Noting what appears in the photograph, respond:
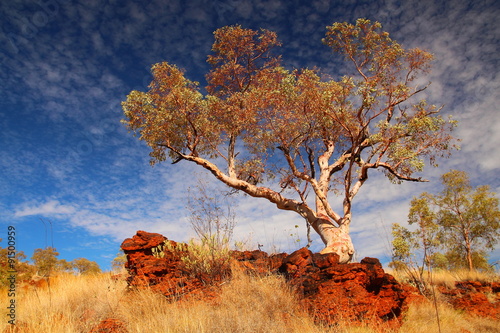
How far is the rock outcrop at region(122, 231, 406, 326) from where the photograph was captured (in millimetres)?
7023

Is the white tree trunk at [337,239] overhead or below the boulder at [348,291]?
overhead

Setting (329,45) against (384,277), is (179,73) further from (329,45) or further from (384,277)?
(384,277)

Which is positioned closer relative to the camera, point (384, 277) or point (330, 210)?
point (384, 277)

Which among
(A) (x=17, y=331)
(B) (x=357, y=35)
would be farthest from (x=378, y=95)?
(A) (x=17, y=331)

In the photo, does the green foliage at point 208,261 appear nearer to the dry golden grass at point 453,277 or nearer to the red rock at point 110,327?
the red rock at point 110,327

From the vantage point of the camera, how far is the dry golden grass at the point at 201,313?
5.68m

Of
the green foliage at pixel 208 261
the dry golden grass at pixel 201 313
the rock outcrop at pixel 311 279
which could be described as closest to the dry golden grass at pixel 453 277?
the dry golden grass at pixel 201 313

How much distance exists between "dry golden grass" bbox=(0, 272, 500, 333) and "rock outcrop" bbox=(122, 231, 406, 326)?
39 centimetres

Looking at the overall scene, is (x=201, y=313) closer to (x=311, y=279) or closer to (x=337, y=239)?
(x=311, y=279)

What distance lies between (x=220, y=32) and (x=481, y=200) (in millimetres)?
21424

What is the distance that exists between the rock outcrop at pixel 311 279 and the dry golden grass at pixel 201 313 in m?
0.39

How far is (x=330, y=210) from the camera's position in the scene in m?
12.3

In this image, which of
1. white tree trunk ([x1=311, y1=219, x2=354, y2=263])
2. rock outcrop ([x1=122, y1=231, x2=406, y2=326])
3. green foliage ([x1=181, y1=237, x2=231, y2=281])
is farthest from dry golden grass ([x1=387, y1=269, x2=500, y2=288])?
green foliage ([x1=181, y1=237, x2=231, y2=281])

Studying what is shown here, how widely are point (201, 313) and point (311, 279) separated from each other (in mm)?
3044
